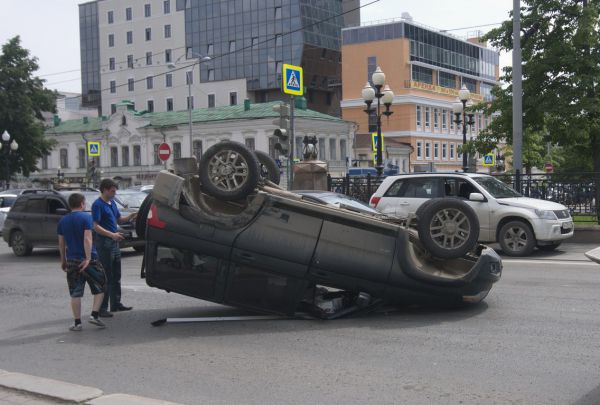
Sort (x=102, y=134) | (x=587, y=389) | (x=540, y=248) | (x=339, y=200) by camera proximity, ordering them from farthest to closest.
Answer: (x=102, y=134), (x=540, y=248), (x=339, y=200), (x=587, y=389)

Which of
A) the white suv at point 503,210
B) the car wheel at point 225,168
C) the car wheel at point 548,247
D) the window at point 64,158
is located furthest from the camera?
the window at point 64,158

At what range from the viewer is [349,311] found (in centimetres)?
817

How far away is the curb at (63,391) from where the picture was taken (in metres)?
5.31

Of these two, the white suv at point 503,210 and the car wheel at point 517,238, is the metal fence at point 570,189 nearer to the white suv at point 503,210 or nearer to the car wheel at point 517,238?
the white suv at point 503,210

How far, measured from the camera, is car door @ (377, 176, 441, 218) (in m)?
15.0

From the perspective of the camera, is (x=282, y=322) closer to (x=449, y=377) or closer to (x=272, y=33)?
(x=449, y=377)

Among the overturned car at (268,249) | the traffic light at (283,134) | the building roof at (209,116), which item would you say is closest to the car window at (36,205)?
the traffic light at (283,134)

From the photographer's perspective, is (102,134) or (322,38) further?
(322,38)

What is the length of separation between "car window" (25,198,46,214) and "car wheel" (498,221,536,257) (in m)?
11.0

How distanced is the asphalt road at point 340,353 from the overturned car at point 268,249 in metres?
0.43

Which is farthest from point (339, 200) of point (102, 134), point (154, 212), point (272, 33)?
point (272, 33)

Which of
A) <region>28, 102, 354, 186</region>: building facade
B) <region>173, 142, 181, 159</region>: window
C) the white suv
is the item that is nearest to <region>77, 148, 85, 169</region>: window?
<region>28, 102, 354, 186</region>: building facade

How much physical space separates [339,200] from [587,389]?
7.64 meters

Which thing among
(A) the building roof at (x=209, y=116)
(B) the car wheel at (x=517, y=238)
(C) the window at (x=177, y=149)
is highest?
(A) the building roof at (x=209, y=116)
